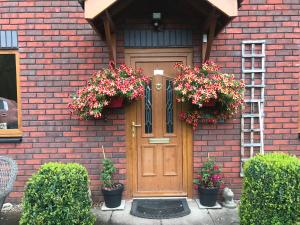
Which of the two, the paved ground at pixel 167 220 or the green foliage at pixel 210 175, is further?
the green foliage at pixel 210 175

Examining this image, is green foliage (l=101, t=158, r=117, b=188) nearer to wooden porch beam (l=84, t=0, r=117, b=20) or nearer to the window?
the window

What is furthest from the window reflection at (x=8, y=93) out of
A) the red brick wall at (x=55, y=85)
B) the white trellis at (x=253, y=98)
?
the white trellis at (x=253, y=98)

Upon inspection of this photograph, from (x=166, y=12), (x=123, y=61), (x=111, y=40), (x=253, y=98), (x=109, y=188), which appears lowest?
(x=109, y=188)

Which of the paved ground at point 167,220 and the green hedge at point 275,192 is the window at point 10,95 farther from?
the green hedge at point 275,192

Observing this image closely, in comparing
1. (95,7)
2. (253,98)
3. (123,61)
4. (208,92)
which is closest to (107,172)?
(123,61)

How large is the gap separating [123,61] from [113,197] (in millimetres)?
1897

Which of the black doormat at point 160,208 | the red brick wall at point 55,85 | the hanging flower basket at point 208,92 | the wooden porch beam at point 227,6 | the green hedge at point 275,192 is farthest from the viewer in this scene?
the red brick wall at point 55,85

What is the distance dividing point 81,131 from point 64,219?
1579 mm

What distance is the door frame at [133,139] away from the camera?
4.62 m

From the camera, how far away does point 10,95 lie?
15.2 feet

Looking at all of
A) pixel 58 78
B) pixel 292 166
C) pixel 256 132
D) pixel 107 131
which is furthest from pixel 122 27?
pixel 292 166

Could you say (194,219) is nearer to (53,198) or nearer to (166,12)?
(53,198)

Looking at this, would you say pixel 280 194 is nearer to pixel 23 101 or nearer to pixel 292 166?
pixel 292 166

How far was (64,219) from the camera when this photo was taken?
3.27 meters
